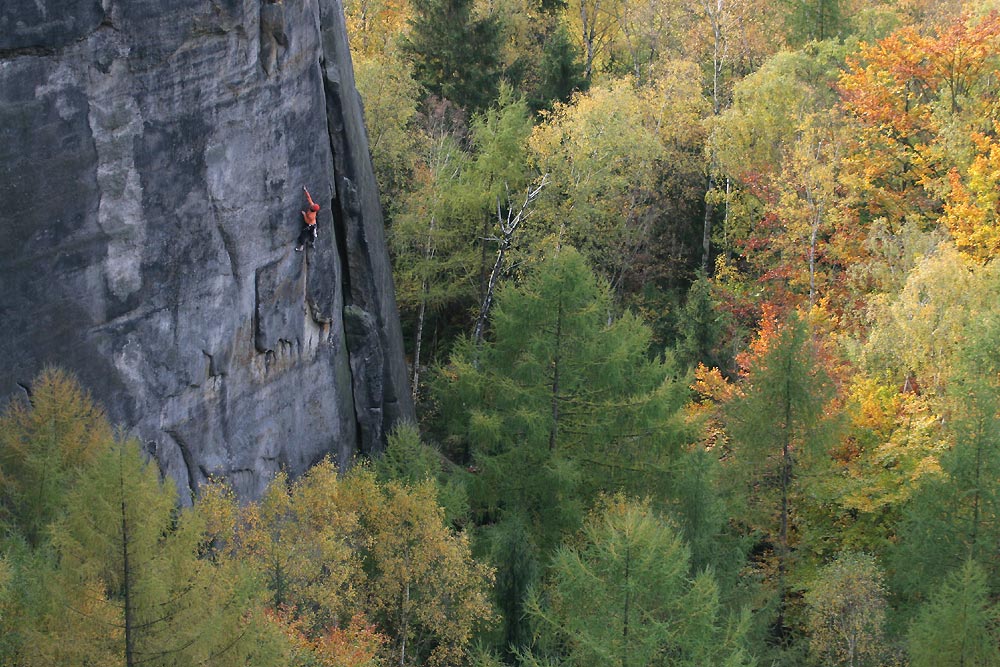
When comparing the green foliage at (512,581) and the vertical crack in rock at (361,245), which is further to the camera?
the vertical crack in rock at (361,245)

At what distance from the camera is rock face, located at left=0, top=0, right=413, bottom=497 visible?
66.6 ft

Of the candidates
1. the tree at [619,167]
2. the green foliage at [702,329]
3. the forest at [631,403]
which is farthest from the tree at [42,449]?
the green foliage at [702,329]

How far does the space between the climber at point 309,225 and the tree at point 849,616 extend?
14238 mm

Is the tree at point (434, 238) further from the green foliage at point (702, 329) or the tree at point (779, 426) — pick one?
the tree at point (779, 426)

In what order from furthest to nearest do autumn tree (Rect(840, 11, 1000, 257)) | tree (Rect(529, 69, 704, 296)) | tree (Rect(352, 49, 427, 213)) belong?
tree (Rect(529, 69, 704, 296)) < tree (Rect(352, 49, 427, 213)) < autumn tree (Rect(840, 11, 1000, 257))

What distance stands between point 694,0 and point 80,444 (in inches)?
1339

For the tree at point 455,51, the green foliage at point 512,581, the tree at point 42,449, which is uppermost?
the tree at point 455,51

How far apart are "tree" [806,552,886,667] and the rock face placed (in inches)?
506

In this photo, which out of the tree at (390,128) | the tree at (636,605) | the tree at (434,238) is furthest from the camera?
the tree at (390,128)

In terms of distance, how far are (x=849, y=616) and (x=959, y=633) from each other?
96.7 inches

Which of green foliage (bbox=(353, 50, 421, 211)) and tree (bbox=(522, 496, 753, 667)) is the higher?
green foliage (bbox=(353, 50, 421, 211))

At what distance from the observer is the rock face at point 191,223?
20.3m

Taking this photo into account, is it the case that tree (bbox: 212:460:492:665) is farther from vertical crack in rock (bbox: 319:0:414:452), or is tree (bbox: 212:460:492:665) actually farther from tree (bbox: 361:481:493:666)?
vertical crack in rock (bbox: 319:0:414:452)

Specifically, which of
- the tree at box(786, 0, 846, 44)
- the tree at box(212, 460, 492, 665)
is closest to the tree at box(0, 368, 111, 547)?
the tree at box(212, 460, 492, 665)
